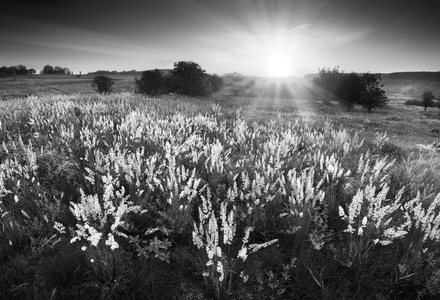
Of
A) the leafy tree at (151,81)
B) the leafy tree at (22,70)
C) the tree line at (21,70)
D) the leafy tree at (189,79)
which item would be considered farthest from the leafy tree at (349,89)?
A: the leafy tree at (22,70)

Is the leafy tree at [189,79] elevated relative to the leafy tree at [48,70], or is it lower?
lower

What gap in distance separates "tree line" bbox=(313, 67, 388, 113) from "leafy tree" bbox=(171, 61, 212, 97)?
29.4m

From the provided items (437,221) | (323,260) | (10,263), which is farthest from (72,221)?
(437,221)

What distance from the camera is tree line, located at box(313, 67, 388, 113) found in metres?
47.7

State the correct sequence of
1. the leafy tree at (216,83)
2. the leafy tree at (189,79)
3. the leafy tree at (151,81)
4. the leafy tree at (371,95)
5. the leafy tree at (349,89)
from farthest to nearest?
the leafy tree at (216,83)
the leafy tree at (151,81)
the leafy tree at (189,79)
the leafy tree at (349,89)
the leafy tree at (371,95)

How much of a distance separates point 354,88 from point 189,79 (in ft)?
112

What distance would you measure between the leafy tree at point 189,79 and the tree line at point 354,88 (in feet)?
96.6

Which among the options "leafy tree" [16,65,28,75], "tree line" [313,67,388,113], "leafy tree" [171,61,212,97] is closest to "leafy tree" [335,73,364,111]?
"tree line" [313,67,388,113]

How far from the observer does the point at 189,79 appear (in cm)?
5116

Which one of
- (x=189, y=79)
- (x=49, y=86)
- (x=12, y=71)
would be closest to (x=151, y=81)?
(x=189, y=79)

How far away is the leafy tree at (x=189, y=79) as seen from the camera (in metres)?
51.2

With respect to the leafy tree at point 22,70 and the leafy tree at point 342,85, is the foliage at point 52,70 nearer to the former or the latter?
the leafy tree at point 22,70

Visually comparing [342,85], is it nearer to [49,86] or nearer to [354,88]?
[354,88]

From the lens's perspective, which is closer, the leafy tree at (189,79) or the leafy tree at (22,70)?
the leafy tree at (189,79)
